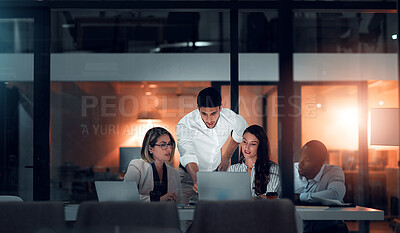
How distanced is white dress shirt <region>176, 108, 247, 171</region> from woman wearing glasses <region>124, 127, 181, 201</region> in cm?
16

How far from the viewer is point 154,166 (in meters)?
5.04

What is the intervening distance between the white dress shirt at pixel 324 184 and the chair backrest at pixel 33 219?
7.86 feet

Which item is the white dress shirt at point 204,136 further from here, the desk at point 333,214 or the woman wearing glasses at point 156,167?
the desk at point 333,214

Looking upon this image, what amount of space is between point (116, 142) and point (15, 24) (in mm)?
1749

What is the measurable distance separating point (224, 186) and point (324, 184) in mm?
1386

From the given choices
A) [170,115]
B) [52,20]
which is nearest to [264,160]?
[170,115]

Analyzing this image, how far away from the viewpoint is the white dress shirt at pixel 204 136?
205 inches

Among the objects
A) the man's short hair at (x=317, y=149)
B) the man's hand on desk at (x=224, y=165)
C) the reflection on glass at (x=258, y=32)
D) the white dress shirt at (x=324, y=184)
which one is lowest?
the white dress shirt at (x=324, y=184)

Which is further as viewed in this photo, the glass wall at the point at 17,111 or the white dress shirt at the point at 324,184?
the glass wall at the point at 17,111

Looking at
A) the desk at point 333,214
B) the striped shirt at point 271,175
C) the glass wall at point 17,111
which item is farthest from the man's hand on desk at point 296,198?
the glass wall at point 17,111

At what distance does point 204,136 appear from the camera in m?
5.33

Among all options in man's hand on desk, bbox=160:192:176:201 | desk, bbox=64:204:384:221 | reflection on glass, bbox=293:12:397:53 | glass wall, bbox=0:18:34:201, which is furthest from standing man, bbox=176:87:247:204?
glass wall, bbox=0:18:34:201

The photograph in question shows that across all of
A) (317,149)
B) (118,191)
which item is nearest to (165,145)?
(118,191)

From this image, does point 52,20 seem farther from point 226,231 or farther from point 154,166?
point 226,231
